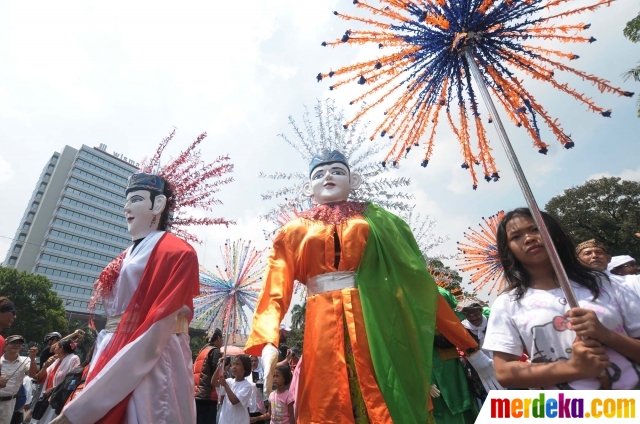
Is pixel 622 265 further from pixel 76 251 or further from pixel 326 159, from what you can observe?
pixel 76 251

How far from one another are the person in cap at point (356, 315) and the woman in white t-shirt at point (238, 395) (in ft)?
10.8

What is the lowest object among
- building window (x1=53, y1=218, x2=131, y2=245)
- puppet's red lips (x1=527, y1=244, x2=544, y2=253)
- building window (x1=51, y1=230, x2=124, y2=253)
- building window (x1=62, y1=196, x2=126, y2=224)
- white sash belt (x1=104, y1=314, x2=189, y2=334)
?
white sash belt (x1=104, y1=314, x2=189, y2=334)

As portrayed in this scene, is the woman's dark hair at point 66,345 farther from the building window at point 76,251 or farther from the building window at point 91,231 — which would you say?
the building window at point 91,231

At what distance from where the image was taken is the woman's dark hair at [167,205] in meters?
3.44

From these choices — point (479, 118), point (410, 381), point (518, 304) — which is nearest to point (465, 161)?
point (479, 118)

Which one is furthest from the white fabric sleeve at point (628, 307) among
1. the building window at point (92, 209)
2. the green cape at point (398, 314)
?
the building window at point (92, 209)

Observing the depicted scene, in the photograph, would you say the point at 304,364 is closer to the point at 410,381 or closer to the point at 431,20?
the point at 410,381

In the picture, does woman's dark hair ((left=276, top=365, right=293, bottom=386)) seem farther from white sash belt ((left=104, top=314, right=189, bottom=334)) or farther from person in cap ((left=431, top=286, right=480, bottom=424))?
white sash belt ((left=104, top=314, right=189, bottom=334))

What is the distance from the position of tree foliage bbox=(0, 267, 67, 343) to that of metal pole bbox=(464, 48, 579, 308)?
37.4 metres

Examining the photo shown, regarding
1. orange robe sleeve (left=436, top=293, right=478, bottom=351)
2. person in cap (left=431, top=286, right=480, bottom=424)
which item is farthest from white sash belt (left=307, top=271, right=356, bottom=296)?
person in cap (left=431, top=286, right=480, bottom=424)

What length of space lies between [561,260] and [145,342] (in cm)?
230

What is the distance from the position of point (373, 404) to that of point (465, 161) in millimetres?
1763

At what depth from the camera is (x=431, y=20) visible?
2.60 meters

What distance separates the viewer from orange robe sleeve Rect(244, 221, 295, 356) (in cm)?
247
